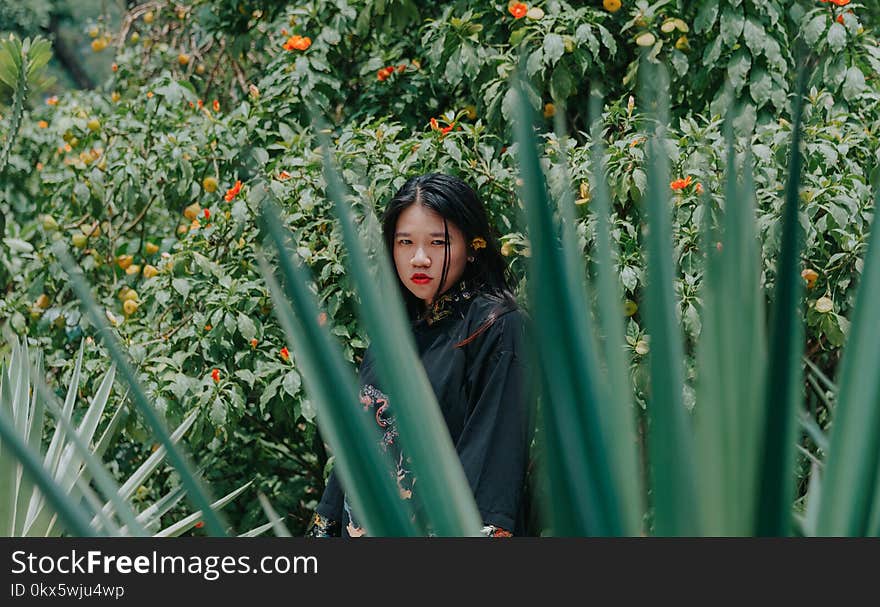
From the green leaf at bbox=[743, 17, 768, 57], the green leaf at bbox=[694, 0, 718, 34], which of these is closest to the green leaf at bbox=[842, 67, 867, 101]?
the green leaf at bbox=[743, 17, 768, 57]

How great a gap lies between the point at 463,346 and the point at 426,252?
241mm

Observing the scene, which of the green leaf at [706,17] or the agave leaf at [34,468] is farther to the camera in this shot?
the green leaf at [706,17]

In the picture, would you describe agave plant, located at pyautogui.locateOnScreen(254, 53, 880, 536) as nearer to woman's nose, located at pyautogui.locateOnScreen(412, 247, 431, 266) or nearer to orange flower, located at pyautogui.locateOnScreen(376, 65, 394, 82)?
woman's nose, located at pyautogui.locateOnScreen(412, 247, 431, 266)

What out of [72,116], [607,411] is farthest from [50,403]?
[72,116]

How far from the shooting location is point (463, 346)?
2.10 meters

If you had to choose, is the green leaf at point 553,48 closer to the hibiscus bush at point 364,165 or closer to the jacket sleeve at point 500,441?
the hibiscus bush at point 364,165

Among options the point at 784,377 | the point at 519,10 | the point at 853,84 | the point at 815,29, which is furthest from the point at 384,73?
the point at 784,377

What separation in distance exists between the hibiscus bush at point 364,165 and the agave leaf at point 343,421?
197 centimetres

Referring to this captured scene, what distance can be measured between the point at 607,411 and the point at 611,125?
2.63 meters

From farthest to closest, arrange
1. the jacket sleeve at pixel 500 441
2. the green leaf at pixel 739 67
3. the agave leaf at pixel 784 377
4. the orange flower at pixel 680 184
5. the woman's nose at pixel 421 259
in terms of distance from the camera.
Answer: the green leaf at pixel 739 67 → the orange flower at pixel 680 184 → the woman's nose at pixel 421 259 → the jacket sleeve at pixel 500 441 → the agave leaf at pixel 784 377

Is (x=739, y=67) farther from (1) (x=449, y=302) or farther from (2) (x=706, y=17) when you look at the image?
(1) (x=449, y=302)

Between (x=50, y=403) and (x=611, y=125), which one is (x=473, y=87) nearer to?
(x=611, y=125)

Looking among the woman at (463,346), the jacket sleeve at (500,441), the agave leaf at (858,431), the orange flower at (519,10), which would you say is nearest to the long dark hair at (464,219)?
the woman at (463,346)

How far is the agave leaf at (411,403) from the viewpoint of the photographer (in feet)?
2.24
